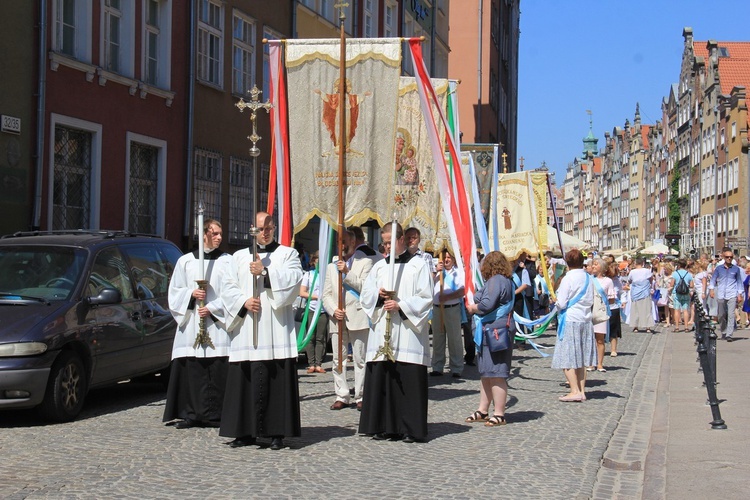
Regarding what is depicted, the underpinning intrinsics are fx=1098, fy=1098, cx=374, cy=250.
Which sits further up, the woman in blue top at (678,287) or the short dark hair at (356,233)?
the short dark hair at (356,233)

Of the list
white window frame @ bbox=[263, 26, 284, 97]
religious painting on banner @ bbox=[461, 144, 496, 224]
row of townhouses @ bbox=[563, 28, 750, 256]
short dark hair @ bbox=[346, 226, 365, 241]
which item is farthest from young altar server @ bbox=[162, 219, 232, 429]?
row of townhouses @ bbox=[563, 28, 750, 256]

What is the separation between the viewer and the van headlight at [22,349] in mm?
9672

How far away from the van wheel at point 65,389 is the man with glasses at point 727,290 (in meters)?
17.3

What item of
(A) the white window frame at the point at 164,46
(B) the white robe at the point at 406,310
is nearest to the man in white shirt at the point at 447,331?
(B) the white robe at the point at 406,310

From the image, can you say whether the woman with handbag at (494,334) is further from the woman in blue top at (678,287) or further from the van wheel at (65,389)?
the woman in blue top at (678,287)

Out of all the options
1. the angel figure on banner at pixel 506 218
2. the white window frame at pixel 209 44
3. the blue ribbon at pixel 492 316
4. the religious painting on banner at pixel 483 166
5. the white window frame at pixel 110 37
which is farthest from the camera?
the angel figure on banner at pixel 506 218

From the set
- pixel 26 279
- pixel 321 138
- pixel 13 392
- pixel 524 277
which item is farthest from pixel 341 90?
pixel 524 277

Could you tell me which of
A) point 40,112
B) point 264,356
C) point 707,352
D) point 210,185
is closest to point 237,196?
point 210,185

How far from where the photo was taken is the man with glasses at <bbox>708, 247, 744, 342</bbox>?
24320mm

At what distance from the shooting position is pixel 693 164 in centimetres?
8200

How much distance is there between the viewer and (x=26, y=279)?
10.9m

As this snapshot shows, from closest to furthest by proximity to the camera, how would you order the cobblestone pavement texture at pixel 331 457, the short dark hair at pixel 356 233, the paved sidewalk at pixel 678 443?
the cobblestone pavement texture at pixel 331 457, the paved sidewalk at pixel 678 443, the short dark hair at pixel 356 233

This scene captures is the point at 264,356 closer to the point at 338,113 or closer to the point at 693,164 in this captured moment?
the point at 338,113

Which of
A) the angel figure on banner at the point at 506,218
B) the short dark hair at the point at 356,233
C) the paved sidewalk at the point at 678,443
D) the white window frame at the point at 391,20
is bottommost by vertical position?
the paved sidewalk at the point at 678,443
